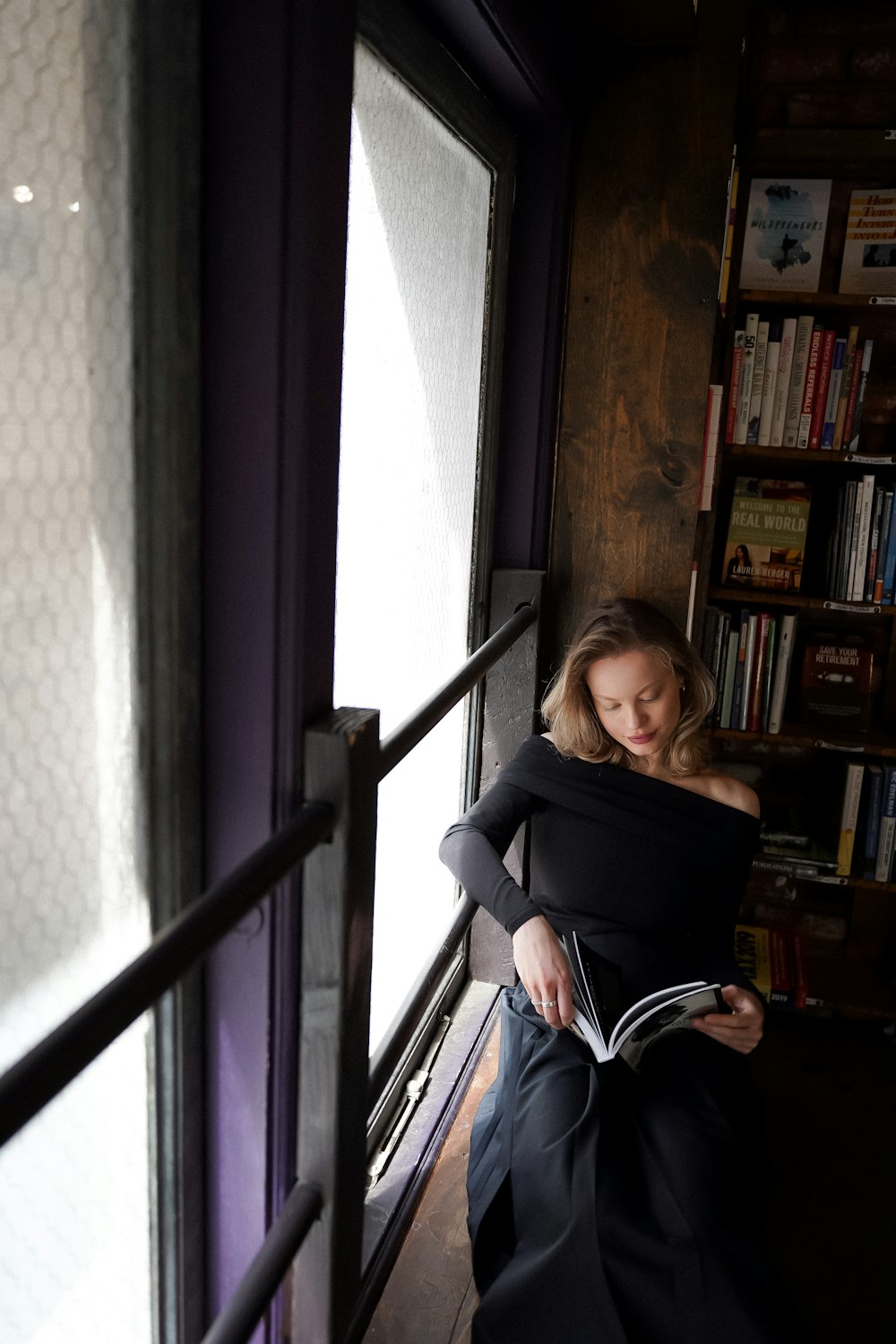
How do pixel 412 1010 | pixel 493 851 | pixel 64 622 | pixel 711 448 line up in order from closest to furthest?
pixel 64 622 < pixel 412 1010 < pixel 493 851 < pixel 711 448

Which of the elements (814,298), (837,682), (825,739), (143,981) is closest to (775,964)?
(825,739)

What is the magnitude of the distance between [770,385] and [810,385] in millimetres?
88

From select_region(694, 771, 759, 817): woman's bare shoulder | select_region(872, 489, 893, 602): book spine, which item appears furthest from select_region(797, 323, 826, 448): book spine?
select_region(694, 771, 759, 817): woman's bare shoulder

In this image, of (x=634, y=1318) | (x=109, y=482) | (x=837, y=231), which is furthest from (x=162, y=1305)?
(x=837, y=231)

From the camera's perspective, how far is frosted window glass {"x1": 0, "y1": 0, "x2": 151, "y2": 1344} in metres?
0.69

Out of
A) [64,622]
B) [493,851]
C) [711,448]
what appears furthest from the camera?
[711,448]

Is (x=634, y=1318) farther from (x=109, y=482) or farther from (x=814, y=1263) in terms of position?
(x=109, y=482)

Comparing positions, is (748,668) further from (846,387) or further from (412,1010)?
(412,1010)

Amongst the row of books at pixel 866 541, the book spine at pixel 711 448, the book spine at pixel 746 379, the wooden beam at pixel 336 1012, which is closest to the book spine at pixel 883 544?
the row of books at pixel 866 541

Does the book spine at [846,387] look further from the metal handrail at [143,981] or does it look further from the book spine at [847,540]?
the metal handrail at [143,981]

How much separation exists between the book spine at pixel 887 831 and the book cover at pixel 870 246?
110cm

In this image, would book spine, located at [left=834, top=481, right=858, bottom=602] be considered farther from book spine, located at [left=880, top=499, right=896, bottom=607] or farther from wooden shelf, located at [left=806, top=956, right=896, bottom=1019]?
wooden shelf, located at [left=806, top=956, right=896, bottom=1019]

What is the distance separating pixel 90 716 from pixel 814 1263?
5.01 feet

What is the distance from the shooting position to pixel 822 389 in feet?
7.75
